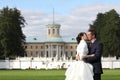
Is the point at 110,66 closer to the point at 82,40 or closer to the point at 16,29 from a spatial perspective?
the point at 16,29

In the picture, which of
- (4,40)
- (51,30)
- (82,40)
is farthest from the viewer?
(51,30)

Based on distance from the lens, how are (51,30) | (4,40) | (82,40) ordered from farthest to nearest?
1. (51,30)
2. (4,40)
3. (82,40)

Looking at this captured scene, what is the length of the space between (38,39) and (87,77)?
573 feet

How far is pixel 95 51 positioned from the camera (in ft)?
42.4

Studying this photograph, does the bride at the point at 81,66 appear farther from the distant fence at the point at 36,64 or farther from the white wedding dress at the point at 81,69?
the distant fence at the point at 36,64

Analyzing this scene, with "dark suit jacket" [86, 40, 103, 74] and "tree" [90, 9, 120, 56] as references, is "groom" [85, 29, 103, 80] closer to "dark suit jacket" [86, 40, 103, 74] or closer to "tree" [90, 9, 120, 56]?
"dark suit jacket" [86, 40, 103, 74]

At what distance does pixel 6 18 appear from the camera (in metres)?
88.5

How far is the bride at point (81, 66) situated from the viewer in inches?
490

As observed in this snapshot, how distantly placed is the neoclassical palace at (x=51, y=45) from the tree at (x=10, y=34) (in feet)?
260

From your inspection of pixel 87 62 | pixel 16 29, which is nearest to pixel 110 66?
pixel 16 29

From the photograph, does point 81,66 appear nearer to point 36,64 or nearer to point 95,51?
point 95,51

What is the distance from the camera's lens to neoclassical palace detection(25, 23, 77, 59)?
176125mm

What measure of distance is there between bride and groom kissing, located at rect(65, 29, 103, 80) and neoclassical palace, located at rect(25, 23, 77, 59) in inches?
6138

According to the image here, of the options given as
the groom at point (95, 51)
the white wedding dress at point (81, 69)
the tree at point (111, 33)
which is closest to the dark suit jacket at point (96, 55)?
the groom at point (95, 51)
